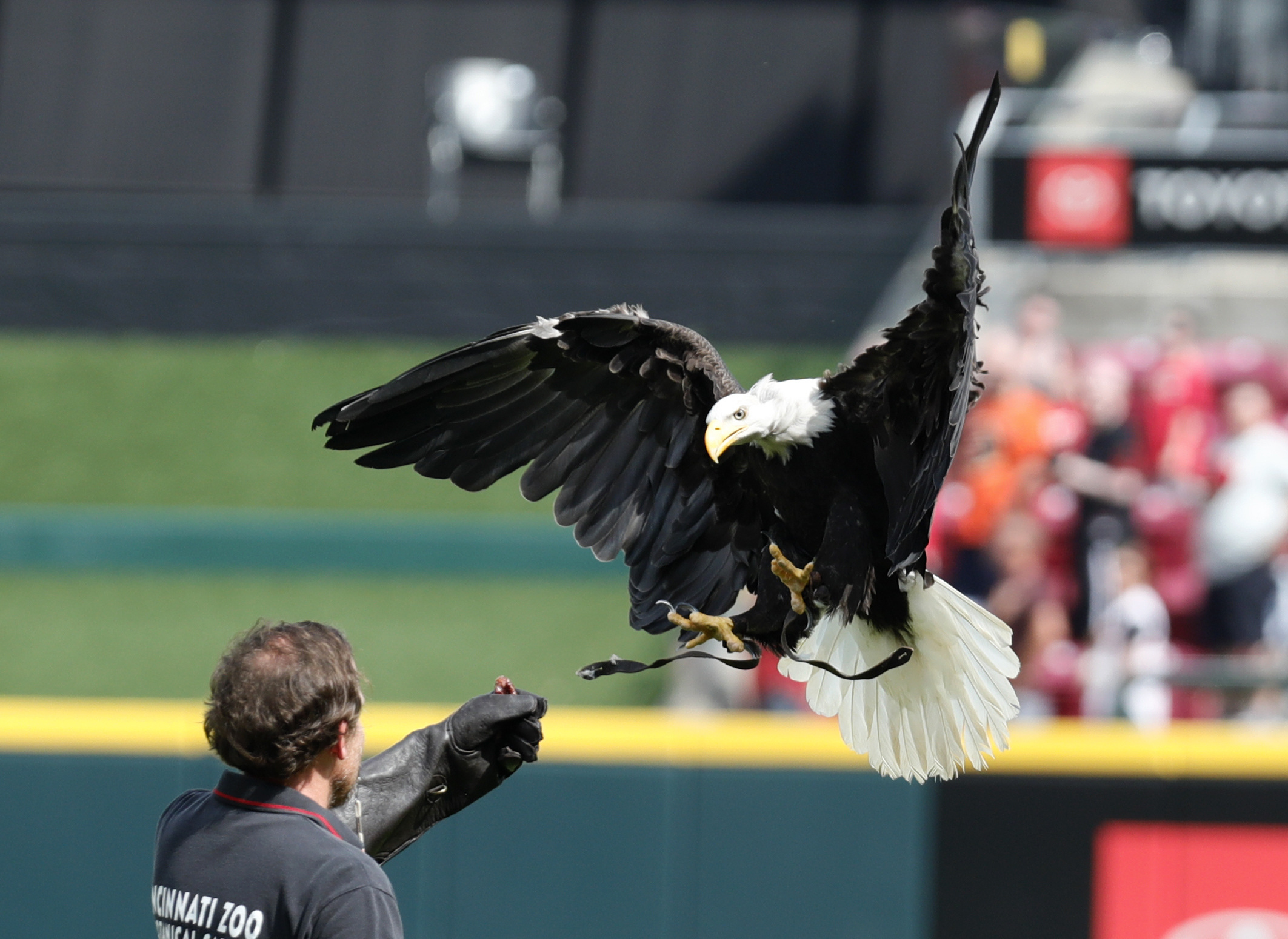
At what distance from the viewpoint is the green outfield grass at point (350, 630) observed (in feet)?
28.5

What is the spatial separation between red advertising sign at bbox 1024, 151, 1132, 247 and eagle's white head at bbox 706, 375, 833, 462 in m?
6.37

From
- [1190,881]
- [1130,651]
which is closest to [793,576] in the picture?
[1190,881]

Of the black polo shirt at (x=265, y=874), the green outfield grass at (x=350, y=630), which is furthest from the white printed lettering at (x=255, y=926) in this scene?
the green outfield grass at (x=350, y=630)

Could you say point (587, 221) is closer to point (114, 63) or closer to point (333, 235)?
point (333, 235)

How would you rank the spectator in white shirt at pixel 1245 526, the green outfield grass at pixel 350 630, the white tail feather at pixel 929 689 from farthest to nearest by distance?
the green outfield grass at pixel 350 630, the spectator in white shirt at pixel 1245 526, the white tail feather at pixel 929 689

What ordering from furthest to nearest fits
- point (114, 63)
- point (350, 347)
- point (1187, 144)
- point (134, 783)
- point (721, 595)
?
1. point (114, 63)
2. point (350, 347)
3. point (1187, 144)
4. point (134, 783)
5. point (721, 595)

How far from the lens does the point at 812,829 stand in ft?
17.1

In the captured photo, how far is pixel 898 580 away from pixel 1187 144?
6549 mm

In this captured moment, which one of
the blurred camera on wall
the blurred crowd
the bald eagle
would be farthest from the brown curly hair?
the blurred camera on wall

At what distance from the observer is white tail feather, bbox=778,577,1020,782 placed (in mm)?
3453

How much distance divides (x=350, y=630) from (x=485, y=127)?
19.9 feet

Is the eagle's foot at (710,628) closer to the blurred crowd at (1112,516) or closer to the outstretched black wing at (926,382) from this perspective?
the outstretched black wing at (926,382)

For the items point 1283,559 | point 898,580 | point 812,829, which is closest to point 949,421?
point 898,580

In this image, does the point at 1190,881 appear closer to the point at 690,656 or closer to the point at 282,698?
the point at 690,656
